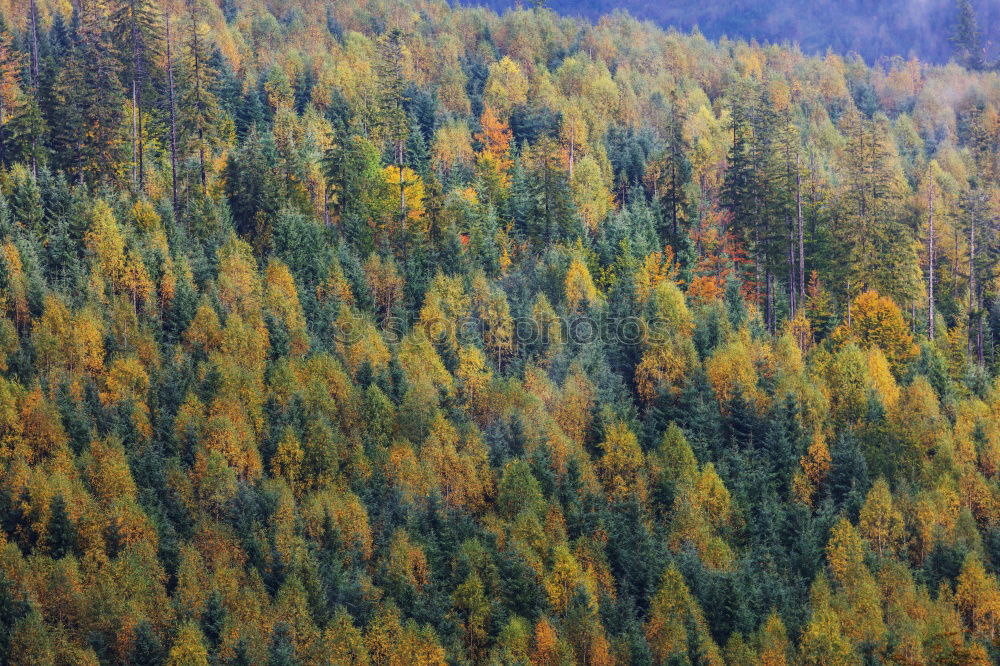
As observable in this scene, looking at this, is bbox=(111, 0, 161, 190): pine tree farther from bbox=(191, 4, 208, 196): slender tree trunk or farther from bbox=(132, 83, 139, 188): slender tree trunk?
bbox=(191, 4, 208, 196): slender tree trunk

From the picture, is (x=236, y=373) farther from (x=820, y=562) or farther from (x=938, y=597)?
(x=938, y=597)

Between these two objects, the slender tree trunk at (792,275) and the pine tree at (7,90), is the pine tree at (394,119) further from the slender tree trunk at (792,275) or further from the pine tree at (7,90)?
the slender tree trunk at (792,275)

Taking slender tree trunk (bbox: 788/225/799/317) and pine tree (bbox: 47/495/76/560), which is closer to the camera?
pine tree (bbox: 47/495/76/560)

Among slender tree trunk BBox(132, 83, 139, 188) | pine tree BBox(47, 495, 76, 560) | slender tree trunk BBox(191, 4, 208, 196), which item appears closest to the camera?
pine tree BBox(47, 495, 76, 560)

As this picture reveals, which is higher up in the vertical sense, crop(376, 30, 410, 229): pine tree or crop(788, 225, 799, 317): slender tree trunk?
crop(376, 30, 410, 229): pine tree

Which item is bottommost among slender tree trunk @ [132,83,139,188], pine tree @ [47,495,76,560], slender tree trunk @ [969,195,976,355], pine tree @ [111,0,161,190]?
pine tree @ [47,495,76,560]

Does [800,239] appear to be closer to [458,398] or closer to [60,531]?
[458,398]

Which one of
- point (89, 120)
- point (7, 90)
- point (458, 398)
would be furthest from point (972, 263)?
point (7, 90)

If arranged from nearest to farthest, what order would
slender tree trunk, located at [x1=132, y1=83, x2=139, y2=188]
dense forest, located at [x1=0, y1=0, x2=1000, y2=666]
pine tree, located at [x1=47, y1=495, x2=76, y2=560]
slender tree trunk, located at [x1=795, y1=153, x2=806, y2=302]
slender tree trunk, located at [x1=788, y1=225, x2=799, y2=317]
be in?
pine tree, located at [x1=47, y1=495, x2=76, y2=560], dense forest, located at [x1=0, y1=0, x2=1000, y2=666], slender tree trunk, located at [x1=132, y1=83, x2=139, y2=188], slender tree trunk, located at [x1=795, y1=153, x2=806, y2=302], slender tree trunk, located at [x1=788, y1=225, x2=799, y2=317]

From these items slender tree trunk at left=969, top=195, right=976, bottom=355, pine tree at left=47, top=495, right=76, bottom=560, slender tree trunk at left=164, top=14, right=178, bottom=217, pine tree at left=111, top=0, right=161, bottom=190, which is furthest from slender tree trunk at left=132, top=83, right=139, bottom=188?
slender tree trunk at left=969, top=195, right=976, bottom=355
